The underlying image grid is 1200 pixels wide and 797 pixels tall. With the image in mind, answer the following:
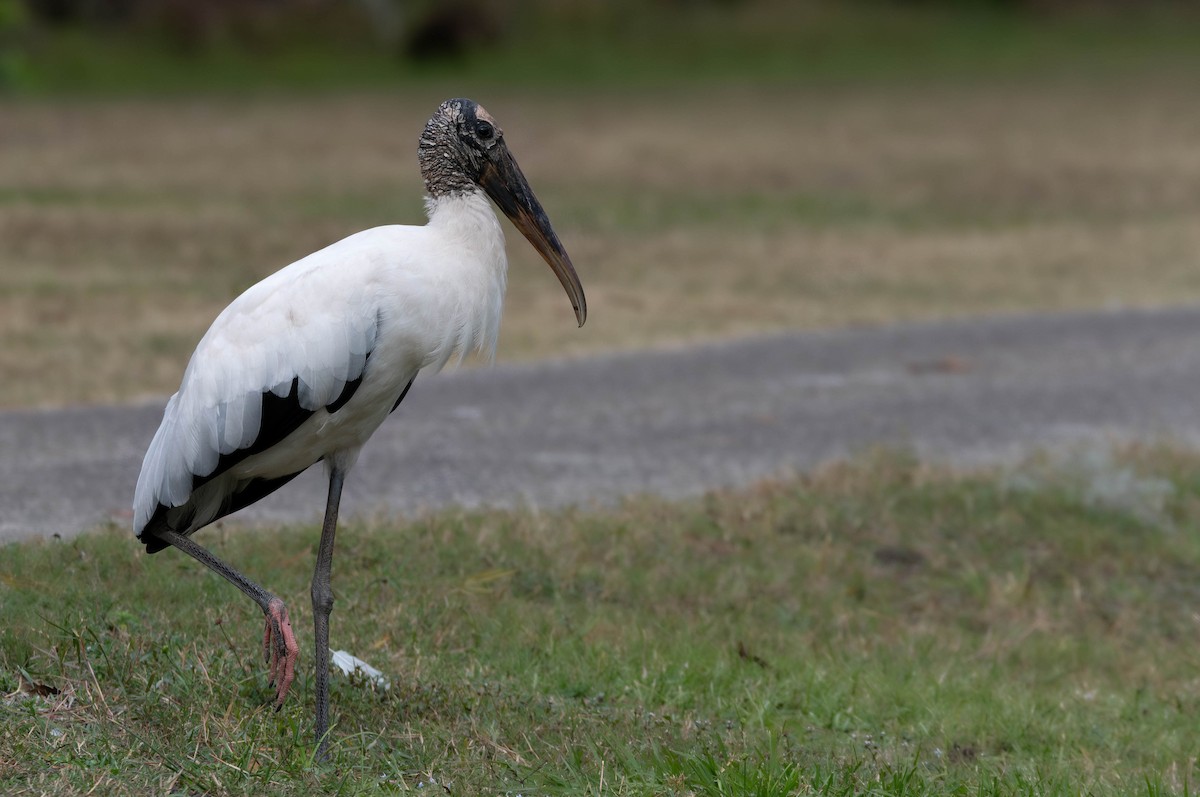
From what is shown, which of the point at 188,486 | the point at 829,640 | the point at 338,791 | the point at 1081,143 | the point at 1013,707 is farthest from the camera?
the point at 1081,143

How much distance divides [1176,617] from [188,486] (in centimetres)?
444

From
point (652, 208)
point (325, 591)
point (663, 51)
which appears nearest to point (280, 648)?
point (325, 591)

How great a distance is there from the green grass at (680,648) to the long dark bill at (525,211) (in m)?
1.23

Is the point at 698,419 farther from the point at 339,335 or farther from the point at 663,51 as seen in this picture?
the point at 663,51

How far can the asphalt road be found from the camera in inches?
291

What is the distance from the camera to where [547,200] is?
17422mm

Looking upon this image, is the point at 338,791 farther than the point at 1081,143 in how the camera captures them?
No

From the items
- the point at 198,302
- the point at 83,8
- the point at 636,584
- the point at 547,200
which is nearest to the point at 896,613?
the point at 636,584

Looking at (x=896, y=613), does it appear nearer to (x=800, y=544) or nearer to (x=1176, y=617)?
Result: (x=800, y=544)

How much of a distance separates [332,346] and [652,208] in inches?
519

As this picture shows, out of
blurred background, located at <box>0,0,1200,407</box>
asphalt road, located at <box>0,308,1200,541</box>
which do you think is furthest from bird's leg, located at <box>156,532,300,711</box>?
blurred background, located at <box>0,0,1200,407</box>

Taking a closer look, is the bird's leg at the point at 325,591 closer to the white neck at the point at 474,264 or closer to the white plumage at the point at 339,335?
the white plumage at the point at 339,335

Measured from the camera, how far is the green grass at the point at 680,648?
4.33m

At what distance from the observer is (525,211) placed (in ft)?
15.9
